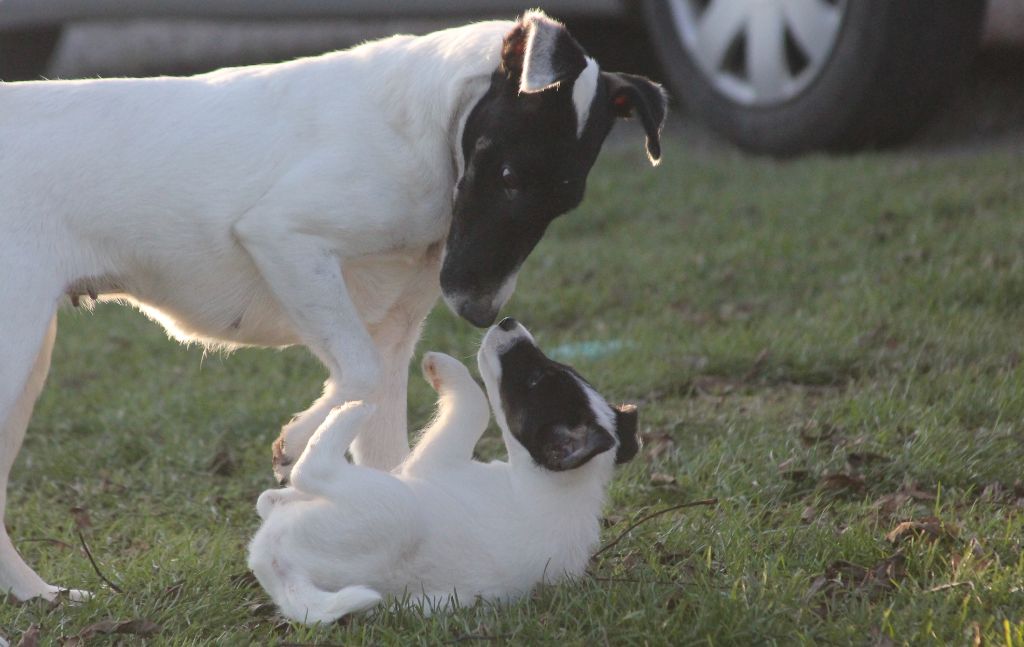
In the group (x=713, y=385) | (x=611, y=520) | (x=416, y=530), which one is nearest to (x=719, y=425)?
(x=713, y=385)

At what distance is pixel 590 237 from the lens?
24.4 feet

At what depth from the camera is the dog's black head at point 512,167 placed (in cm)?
359

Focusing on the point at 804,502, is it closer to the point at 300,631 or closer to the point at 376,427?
the point at 376,427

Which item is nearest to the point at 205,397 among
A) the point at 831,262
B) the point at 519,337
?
the point at 519,337

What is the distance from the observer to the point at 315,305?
11.9ft

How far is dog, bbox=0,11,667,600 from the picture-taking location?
3592 millimetres

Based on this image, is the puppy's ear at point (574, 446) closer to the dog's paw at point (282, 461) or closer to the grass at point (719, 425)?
the grass at point (719, 425)

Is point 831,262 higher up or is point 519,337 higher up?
point 519,337

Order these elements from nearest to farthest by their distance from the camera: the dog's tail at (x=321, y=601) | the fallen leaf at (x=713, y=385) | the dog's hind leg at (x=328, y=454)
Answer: the dog's tail at (x=321, y=601) → the dog's hind leg at (x=328, y=454) → the fallen leaf at (x=713, y=385)

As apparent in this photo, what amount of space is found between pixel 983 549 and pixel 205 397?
320 centimetres

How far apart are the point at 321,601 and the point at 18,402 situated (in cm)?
123

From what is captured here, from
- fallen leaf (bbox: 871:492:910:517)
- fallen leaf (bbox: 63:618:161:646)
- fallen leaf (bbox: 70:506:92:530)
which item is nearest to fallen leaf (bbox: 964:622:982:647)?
fallen leaf (bbox: 871:492:910:517)

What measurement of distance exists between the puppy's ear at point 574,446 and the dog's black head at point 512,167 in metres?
0.40

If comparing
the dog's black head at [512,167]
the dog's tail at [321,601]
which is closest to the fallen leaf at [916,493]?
the dog's black head at [512,167]
